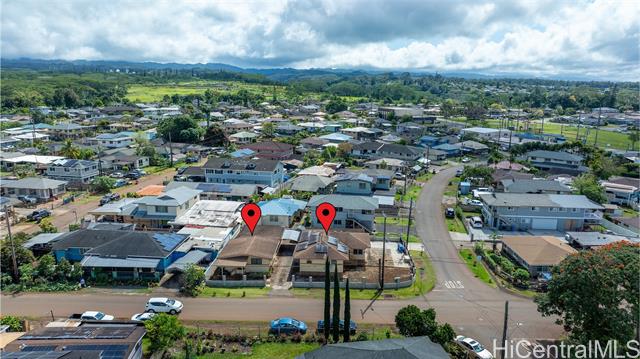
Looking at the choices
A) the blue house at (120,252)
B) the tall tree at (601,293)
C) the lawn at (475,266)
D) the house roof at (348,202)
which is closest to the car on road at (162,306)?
the blue house at (120,252)

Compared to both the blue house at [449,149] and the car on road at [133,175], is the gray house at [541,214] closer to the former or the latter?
the blue house at [449,149]

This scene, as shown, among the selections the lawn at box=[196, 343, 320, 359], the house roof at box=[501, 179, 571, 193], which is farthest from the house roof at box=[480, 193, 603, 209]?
the lawn at box=[196, 343, 320, 359]

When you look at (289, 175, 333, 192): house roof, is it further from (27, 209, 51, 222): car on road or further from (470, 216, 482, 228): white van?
(27, 209, 51, 222): car on road

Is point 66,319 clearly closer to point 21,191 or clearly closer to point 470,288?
point 470,288

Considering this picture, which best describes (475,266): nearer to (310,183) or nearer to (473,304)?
(473,304)

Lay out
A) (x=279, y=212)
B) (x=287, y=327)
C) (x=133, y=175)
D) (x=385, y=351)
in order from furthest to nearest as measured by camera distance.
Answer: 1. (x=133, y=175)
2. (x=279, y=212)
3. (x=287, y=327)
4. (x=385, y=351)

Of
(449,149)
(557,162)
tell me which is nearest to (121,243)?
(449,149)
